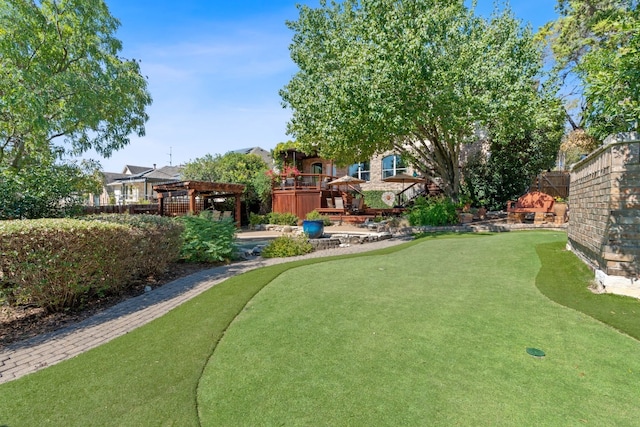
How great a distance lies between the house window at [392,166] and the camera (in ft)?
70.0

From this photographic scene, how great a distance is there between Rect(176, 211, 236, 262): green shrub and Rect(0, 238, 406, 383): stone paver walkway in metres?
1.24

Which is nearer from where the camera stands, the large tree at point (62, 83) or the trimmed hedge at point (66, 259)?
the trimmed hedge at point (66, 259)

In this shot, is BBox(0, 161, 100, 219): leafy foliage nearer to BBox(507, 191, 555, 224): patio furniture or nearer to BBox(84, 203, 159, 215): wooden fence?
BBox(84, 203, 159, 215): wooden fence

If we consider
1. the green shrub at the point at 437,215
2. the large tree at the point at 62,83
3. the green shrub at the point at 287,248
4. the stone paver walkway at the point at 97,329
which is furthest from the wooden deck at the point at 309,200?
the stone paver walkway at the point at 97,329

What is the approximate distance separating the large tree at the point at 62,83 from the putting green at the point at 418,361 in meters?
7.45

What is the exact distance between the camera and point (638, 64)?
3994 millimetres

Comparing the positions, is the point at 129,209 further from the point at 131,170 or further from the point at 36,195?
the point at 131,170

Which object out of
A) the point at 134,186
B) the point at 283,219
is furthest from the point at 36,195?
the point at 134,186

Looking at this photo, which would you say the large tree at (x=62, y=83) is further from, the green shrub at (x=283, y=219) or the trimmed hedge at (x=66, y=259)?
the green shrub at (x=283, y=219)

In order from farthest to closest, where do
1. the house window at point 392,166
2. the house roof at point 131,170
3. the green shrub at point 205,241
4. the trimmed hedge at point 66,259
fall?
1. the house roof at point 131,170
2. the house window at point 392,166
3. the green shrub at point 205,241
4. the trimmed hedge at point 66,259

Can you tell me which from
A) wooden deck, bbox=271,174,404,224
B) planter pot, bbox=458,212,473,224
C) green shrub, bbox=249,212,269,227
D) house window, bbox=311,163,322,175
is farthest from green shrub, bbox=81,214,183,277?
house window, bbox=311,163,322,175

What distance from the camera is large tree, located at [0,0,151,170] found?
7.68 m

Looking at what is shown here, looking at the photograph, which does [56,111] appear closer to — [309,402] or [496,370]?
[309,402]

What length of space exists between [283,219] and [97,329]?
42.8 feet
